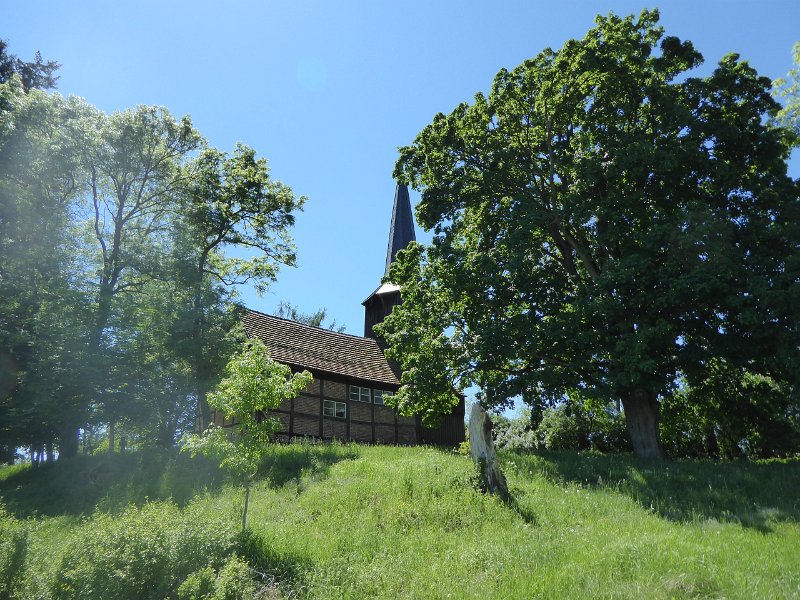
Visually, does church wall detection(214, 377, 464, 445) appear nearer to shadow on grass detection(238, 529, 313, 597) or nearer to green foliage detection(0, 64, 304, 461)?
green foliage detection(0, 64, 304, 461)

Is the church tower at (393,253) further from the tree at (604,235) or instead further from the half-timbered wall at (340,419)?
the tree at (604,235)

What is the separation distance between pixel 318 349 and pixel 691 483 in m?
17.5

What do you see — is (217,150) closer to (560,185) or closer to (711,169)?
(560,185)

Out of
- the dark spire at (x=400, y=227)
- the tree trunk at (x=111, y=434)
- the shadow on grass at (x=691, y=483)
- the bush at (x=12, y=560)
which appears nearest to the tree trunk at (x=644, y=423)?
the shadow on grass at (x=691, y=483)

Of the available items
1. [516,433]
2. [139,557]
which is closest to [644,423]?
[516,433]

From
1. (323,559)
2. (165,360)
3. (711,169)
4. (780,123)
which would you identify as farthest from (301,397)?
(780,123)

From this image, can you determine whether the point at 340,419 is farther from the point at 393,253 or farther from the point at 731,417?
the point at 731,417

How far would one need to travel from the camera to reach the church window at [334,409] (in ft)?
82.3

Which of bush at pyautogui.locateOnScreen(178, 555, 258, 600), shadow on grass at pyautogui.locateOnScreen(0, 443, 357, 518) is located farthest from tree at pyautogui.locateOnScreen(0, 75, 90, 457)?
bush at pyautogui.locateOnScreen(178, 555, 258, 600)

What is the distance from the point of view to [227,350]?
21.7 meters

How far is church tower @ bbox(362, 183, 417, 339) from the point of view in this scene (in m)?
33.6

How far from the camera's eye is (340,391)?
25.9 meters

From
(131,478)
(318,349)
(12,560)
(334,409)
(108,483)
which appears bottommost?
(12,560)

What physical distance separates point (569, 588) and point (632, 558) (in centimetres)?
122
